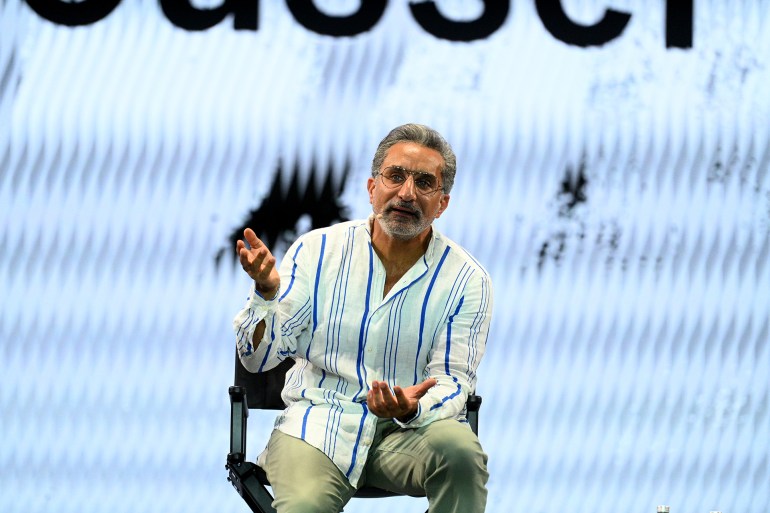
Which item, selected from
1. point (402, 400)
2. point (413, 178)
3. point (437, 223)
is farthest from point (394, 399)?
point (437, 223)

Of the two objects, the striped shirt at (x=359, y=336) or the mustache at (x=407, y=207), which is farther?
the mustache at (x=407, y=207)

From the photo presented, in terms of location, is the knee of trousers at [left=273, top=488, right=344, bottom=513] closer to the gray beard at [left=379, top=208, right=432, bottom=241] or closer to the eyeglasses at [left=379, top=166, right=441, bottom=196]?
the gray beard at [left=379, top=208, right=432, bottom=241]

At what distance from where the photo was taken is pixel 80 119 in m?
3.98

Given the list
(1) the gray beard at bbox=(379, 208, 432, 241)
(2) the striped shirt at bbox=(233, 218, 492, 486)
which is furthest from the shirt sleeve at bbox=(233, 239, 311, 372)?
(1) the gray beard at bbox=(379, 208, 432, 241)

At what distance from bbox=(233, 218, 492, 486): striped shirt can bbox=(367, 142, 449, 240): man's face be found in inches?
3.9

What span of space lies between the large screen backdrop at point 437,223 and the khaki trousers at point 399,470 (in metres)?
1.31

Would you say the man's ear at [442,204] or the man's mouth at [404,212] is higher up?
the man's ear at [442,204]

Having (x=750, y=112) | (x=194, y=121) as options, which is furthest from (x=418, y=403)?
(x=750, y=112)

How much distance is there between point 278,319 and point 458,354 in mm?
467

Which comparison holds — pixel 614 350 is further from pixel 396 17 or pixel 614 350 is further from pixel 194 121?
pixel 194 121

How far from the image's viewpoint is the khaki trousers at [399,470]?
245 centimetres

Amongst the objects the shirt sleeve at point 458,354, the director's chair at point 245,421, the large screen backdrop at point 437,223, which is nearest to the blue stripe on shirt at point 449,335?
the shirt sleeve at point 458,354

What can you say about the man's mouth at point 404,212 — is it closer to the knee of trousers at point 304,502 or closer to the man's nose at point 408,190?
the man's nose at point 408,190

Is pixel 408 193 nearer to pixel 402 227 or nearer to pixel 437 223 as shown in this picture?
pixel 402 227
